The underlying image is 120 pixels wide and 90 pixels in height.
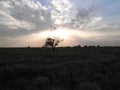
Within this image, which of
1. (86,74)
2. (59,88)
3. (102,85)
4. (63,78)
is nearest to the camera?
(59,88)

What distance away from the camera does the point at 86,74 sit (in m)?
15.9

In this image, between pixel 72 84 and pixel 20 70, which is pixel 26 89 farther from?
pixel 20 70

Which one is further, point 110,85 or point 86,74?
point 86,74

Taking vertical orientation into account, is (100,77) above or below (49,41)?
below

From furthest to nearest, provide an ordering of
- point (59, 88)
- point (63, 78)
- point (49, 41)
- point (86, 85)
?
point (49, 41)
point (63, 78)
point (86, 85)
point (59, 88)

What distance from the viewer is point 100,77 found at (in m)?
14.8

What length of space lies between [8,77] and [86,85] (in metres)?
6.45

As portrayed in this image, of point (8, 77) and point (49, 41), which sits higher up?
point (49, 41)

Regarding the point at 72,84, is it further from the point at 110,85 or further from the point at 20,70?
the point at 20,70

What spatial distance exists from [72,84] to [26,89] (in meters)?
3.22

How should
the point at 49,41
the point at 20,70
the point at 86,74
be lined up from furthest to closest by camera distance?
the point at 49,41, the point at 20,70, the point at 86,74

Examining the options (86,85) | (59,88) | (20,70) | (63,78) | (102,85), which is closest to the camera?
(59,88)

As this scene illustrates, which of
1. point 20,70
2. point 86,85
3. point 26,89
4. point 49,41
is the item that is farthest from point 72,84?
point 49,41

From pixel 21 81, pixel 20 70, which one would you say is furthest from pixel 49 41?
pixel 21 81
